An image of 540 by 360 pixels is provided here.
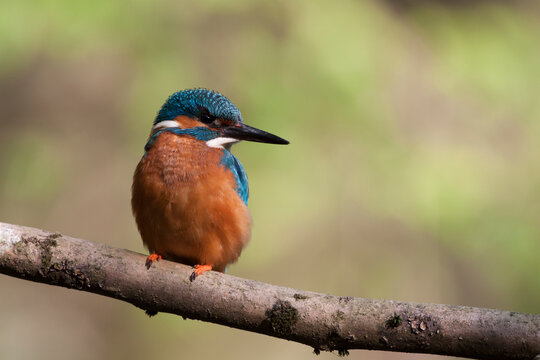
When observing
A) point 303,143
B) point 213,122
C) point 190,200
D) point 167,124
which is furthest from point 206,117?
point 303,143

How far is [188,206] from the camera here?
10.1 ft

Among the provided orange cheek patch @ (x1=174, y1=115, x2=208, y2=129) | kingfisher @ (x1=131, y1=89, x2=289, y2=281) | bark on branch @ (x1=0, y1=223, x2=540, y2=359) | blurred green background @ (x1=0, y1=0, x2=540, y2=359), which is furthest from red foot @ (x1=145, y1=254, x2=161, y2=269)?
blurred green background @ (x1=0, y1=0, x2=540, y2=359)

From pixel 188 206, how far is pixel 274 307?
33.4 inches

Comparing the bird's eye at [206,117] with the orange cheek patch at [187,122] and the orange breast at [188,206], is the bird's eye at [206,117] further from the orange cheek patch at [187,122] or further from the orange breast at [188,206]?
the orange breast at [188,206]

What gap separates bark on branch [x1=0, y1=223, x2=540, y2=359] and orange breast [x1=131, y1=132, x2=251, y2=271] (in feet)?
1.41

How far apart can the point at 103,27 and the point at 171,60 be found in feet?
1.70

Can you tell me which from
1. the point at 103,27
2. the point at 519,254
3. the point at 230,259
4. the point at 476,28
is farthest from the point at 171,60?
the point at 519,254

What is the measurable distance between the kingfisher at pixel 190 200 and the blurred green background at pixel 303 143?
3.35 ft

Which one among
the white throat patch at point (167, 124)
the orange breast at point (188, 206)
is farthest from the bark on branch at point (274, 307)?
the white throat patch at point (167, 124)

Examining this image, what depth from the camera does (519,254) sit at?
4188mm

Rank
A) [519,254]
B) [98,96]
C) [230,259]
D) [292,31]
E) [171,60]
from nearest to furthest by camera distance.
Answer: [230,259]
[519,254]
[171,60]
[292,31]
[98,96]

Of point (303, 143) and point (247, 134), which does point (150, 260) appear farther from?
point (303, 143)

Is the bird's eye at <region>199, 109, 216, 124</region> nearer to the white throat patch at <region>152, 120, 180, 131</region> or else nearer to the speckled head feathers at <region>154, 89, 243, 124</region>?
the speckled head feathers at <region>154, 89, 243, 124</region>

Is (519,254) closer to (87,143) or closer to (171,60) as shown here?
(171,60)
